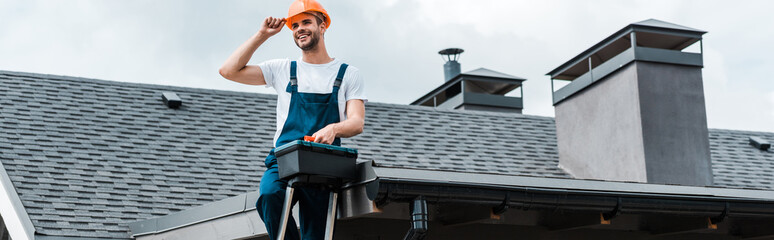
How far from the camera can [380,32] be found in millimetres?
28797

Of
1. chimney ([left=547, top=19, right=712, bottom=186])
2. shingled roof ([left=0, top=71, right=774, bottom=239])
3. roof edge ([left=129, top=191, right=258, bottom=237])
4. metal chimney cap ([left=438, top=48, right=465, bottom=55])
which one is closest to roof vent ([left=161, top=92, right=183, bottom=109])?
shingled roof ([left=0, top=71, right=774, bottom=239])

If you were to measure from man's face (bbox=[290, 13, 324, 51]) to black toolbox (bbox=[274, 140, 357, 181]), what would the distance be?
0.54 m

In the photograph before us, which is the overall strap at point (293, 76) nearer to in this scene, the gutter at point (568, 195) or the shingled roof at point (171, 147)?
the gutter at point (568, 195)

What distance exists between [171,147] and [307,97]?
244 inches

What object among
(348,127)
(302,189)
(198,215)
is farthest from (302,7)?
(198,215)

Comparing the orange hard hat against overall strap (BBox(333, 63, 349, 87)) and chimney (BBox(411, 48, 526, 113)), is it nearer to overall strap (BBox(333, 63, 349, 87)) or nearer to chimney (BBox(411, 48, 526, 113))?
overall strap (BBox(333, 63, 349, 87))

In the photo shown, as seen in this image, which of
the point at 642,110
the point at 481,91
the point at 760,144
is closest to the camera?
the point at 642,110

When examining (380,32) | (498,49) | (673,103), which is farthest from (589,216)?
(498,49)

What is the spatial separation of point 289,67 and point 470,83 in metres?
11.2

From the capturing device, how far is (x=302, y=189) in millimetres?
4996

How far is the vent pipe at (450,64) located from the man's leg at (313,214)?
13606 millimetres

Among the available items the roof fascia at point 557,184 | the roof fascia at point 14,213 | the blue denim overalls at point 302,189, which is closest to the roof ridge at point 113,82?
the roof fascia at point 14,213

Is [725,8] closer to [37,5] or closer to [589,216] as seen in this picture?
[37,5]

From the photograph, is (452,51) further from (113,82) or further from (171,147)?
(171,147)
